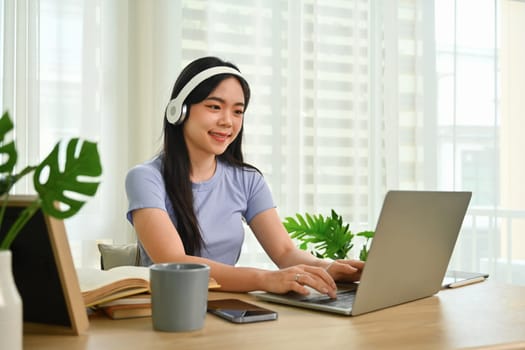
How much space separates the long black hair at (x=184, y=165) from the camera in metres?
1.77

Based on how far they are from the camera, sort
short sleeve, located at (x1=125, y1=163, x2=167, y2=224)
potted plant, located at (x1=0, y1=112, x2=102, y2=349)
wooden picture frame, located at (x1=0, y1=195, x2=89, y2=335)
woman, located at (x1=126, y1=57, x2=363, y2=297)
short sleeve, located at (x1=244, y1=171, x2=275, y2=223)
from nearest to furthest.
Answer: potted plant, located at (x1=0, y1=112, x2=102, y2=349) → wooden picture frame, located at (x1=0, y1=195, x2=89, y2=335) → short sleeve, located at (x1=125, y1=163, x2=167, y2=224) → woman, located at (x1=126, y1=57, x2=363, y2=297) → short sleeve, located at (x1=244, y1=171, x2=275, y2=223)

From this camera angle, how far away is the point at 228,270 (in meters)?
1.37

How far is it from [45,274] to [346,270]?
2.26 ft

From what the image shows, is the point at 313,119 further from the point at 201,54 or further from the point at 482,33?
the point at 482,33

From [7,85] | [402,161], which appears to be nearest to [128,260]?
[7,85]

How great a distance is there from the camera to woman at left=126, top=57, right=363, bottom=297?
1727mm

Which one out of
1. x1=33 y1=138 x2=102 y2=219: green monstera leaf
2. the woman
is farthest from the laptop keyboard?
x1=33 y1=138 x2=102 y2=219: green monstera leaf

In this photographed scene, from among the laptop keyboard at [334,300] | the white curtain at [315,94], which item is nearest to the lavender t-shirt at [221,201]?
the laptop keyboard at [334,300]

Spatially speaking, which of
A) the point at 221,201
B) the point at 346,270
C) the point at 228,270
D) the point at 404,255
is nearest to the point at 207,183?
the point at 221,201

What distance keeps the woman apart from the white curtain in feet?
4.08

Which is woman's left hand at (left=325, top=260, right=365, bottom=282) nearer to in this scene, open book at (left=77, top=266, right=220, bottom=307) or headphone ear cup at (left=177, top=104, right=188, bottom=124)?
open book at (left=77, top=266, right=220, bottom=307)

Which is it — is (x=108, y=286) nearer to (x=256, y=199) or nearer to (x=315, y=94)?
A: (x=256, y=199)

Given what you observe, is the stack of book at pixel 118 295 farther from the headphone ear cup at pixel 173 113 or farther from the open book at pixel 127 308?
the headphone ear cup at pixel 173 113

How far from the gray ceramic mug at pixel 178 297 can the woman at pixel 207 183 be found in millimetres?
688
